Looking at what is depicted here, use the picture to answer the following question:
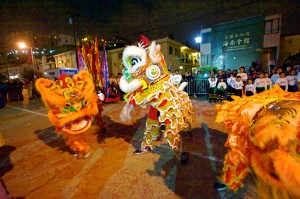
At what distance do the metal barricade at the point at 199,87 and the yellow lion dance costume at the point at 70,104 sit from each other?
8072 millimetres

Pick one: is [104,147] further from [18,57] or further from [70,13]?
[18,57]

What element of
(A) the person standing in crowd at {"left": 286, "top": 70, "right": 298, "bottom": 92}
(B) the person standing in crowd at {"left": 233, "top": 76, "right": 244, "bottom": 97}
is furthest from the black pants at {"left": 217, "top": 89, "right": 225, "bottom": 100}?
(A) the person standing in crowd at {"left": 286, "top": 70, "right": 298, "bottom": 92}

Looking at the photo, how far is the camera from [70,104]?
3215 mm

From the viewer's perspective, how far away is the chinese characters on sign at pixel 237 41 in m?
17.9

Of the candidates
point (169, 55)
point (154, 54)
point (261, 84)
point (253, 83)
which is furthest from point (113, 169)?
point (169, 55)

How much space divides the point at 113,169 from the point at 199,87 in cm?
859

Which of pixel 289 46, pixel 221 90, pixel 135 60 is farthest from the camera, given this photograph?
pixel 289 46

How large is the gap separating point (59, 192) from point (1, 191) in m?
0.87

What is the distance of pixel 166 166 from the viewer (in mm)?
2910

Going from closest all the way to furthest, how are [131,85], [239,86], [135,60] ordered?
[131,85], [135,60], [239,86]

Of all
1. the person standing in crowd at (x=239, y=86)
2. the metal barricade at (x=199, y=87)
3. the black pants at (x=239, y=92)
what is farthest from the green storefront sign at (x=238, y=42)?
the black pants at (x=239, y=92)

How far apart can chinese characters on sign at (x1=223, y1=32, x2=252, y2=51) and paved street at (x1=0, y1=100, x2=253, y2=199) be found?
660 inches

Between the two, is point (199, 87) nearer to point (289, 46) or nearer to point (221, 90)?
point (221, 90)

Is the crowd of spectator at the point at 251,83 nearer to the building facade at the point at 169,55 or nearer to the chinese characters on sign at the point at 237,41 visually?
the chinese characters on sign at the point at 237,41
